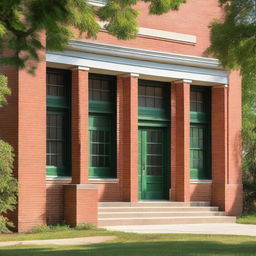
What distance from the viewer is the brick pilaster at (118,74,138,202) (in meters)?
23.5

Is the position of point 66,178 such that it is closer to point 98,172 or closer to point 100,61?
point 98,172

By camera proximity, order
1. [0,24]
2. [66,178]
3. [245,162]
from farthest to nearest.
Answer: [245,162] → [66,178] → [0,24]

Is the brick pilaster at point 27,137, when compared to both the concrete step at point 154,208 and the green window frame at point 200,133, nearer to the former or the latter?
the concrete step at point 154,208

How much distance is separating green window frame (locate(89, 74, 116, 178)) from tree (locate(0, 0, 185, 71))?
26.2ft

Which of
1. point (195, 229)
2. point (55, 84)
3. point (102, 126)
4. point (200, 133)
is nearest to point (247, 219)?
point (200, 133)

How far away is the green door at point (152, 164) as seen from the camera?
984 inches

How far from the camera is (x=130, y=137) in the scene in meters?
23.6

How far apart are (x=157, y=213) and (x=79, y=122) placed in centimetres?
385

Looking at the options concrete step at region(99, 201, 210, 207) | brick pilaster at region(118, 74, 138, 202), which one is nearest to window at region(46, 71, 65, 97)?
brick pilaster at region(118, 74, 138, 202)

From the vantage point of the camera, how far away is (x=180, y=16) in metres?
25.4

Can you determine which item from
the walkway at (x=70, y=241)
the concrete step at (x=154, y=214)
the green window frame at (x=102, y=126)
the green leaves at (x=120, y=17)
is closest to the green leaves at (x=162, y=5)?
the green leaves at (x=120, y=17)

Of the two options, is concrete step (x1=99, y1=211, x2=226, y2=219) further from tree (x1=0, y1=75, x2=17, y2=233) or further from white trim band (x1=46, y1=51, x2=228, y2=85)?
white trim band (x1=46, y1=51, x2=228, y2=85)

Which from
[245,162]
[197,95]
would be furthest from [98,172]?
[245,162]

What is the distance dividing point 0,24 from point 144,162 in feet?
48.6
